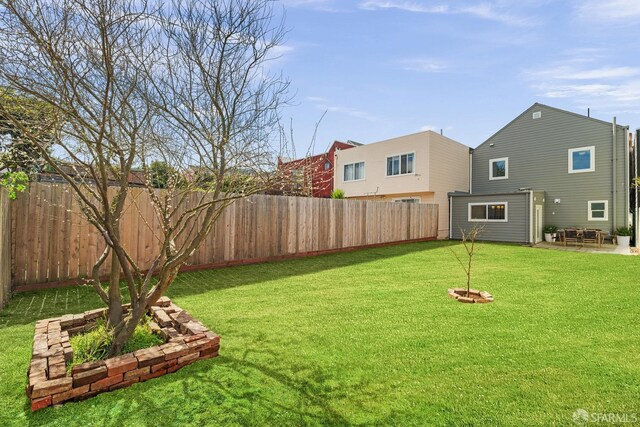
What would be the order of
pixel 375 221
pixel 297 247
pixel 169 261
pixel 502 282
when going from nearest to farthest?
pixel 169 261, pixel 502 282, pixel 297 247, pixel 375 221

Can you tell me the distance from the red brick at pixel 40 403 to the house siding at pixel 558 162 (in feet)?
61.8

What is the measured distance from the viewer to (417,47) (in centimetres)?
704

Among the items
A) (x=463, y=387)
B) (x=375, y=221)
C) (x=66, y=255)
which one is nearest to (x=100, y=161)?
(x=463, y=387)

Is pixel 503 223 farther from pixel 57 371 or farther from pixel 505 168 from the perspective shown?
pixel 57 371

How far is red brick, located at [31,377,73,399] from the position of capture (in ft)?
6.94

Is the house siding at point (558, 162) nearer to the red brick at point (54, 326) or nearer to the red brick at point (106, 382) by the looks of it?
the red brick at point (106, 382)

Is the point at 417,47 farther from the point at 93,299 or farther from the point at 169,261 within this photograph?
the point at 93,299

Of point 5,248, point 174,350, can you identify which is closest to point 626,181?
point 174,350

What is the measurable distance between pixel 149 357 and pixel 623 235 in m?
17.7

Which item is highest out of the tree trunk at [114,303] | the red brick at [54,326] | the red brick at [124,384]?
the tree trunk at [114,303]

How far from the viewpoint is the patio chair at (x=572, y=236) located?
13.4 metres

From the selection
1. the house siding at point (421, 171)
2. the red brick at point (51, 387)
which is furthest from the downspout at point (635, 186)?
the red brick at point (51, 387)

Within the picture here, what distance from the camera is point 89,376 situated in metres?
2.31

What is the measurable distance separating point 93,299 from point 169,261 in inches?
117
